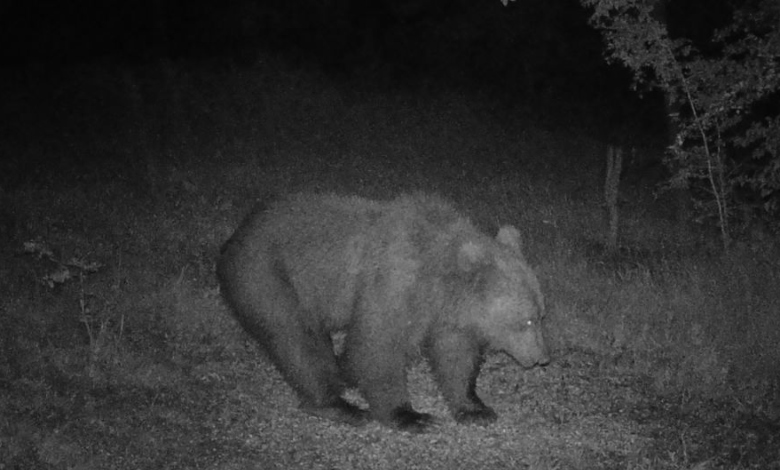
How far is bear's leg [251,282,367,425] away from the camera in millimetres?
6035

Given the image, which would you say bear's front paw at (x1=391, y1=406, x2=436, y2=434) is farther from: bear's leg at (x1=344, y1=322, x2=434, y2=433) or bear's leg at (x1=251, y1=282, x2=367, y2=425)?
bear's leg at (x1=251, y1=282, x2=367, y2=425)

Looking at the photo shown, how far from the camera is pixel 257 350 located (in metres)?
7.00

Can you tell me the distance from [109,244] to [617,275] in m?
5.35

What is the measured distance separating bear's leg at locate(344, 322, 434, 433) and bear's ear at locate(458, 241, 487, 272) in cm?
61

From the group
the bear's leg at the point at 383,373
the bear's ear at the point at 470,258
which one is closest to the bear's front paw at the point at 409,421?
the bear's leg at the point at 383,373

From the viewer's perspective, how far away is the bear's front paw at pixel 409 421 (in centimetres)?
577

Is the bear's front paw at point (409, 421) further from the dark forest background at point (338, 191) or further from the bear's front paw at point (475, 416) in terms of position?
the bear's front paw at point (475, 416)

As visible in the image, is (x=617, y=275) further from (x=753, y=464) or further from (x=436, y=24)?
(x=436, y=24)

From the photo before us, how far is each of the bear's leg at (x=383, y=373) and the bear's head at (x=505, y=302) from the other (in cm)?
57

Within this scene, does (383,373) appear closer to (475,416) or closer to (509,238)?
(475,416)

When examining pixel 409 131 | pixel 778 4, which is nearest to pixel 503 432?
pixel 778 4

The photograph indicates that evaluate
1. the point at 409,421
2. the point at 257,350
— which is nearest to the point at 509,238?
the point at 409,421

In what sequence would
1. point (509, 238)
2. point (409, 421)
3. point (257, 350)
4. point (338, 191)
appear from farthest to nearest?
point (338, 191) < point (257, 350) < point (509, 238) < point (409, 421)

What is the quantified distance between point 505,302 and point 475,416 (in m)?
0.86
